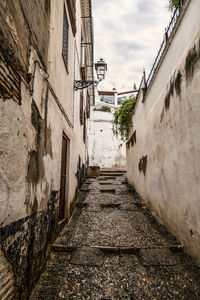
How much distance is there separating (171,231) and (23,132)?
3.11 meters

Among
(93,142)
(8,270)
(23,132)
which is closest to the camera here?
(8,270)

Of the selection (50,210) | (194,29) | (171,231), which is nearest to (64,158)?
(50,210)

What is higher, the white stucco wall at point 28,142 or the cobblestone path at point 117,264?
the white stucco wall at point 28,142

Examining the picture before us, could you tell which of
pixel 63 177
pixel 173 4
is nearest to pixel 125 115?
pixel 173 4

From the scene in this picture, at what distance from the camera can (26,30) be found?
1.81 metres

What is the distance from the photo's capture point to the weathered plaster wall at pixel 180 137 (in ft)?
7.36

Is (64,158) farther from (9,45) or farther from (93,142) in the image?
(93,142)

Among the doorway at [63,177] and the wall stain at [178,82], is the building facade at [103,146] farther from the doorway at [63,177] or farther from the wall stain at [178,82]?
the wall stain at [178,82]

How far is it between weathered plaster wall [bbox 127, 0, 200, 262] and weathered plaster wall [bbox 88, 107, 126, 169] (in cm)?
1193

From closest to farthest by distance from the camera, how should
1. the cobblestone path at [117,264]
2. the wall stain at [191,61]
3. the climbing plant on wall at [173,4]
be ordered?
the cobblestone path at [117,264] → the wall stain at [191,61] → the climbing plant on wall at [173,4]

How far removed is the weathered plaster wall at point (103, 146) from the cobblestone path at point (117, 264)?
1174cm

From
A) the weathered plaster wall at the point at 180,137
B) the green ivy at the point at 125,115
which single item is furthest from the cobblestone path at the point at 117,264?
the green ivy at the point at 125,115

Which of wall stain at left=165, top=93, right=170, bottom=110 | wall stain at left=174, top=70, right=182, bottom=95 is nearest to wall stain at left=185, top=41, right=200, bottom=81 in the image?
wall stain at left=174, top=70, right=182, bottom=95

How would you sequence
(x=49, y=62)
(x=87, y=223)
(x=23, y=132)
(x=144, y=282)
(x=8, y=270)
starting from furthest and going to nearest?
(x=87, y=223) → (x=49, y=62) → (x=144, y=282) → (x=23, y=132) → (x=8, y=270)
